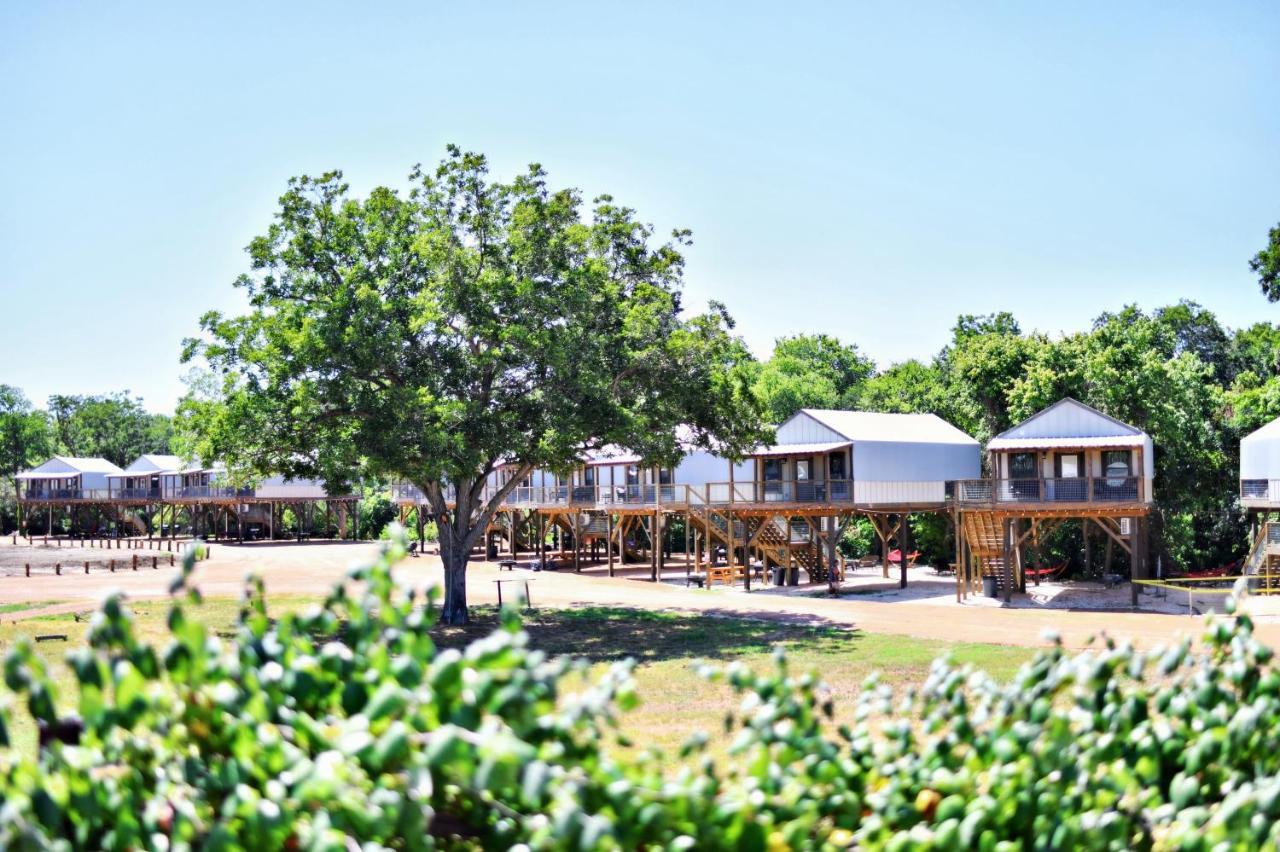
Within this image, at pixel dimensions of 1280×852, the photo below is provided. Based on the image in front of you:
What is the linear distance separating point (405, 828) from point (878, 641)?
21.9 meters

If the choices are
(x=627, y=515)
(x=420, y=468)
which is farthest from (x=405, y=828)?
(x=627, y=515)

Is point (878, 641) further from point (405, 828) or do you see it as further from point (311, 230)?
point (405, 828)

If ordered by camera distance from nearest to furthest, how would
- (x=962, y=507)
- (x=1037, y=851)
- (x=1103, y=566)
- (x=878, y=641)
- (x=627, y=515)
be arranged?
(x=1037, y=851) < (x=878, y=641) < (x=962, y=507) < (x=1103, y=566) < (x=627, y=515)

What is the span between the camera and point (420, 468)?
23.9 m

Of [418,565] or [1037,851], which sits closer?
[1037,851]

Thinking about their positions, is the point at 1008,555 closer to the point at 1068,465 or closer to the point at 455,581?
the point at 1068,465

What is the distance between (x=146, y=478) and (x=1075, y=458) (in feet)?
217

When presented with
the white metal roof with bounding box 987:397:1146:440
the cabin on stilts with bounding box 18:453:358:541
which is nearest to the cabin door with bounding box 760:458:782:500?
the white metal roof with bounding box 987:397:1146:440

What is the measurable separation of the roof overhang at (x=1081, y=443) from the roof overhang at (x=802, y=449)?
16.7 feet

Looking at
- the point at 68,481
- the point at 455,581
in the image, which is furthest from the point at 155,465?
the point at 455,581

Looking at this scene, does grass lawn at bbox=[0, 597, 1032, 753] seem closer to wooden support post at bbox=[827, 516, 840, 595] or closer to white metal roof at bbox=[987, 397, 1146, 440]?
wooden support post at bbox=[827, 516, 840, 595]

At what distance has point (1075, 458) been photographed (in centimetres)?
3438

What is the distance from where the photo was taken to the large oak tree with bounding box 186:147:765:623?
78.9 feet

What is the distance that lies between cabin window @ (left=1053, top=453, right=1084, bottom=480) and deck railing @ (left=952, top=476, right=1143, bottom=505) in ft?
7.84
